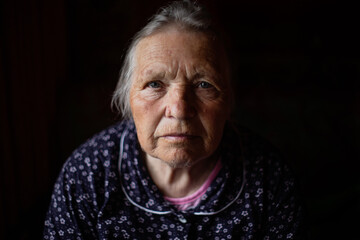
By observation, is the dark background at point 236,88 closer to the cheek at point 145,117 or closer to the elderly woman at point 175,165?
the elderly woman at point 175,165

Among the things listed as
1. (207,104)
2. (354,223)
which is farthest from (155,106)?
(354,223)

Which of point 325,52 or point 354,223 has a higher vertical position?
point 325,52

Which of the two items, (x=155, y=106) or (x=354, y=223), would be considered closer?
(x=155, y=106)

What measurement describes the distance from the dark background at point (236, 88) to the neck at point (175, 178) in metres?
0.59

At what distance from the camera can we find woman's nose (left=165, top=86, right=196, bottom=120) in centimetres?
92

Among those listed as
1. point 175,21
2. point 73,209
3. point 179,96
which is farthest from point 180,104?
point 73,209

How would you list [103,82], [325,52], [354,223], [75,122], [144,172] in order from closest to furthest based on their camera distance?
[144,172], [354,223], [75,122], [103,82], [325,52]

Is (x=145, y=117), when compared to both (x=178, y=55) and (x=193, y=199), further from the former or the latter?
(x=193, y=199)

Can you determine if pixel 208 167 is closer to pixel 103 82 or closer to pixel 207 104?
pixel 207 104

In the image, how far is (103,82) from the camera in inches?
90.1

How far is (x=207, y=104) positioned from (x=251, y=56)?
1809mm

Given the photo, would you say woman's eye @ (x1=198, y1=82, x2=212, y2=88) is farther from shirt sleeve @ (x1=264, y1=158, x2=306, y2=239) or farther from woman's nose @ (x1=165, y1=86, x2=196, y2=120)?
shirt sleeve @ (x1=264, y1=158, x2=306, y2=239)

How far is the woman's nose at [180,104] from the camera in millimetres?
917

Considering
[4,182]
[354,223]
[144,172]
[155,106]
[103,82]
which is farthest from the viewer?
[103,82]
